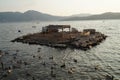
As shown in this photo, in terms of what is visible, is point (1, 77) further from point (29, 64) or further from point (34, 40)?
point (34, 40)

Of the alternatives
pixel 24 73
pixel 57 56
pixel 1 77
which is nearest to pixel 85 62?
pixel 57 56

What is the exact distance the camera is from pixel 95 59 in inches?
2510

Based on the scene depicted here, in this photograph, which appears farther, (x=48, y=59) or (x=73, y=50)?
(x=73, y=50)

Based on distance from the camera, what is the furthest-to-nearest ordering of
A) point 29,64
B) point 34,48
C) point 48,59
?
point 34,48
point 48,59
point 29,64

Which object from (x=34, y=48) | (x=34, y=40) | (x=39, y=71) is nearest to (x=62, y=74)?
(x=39, y=71)

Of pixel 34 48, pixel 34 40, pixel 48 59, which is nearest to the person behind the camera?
pixel 48 59

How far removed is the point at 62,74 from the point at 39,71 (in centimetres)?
630

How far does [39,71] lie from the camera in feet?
168

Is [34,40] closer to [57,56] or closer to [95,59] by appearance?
[57,56]

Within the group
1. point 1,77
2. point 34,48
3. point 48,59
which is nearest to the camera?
point 1,77

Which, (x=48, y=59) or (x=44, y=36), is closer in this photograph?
(x=48, y=59)

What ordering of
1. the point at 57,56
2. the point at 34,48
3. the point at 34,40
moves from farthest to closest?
the point at 34,40
the point at 34,48
the point at 57,56

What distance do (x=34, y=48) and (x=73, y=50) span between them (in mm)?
16362

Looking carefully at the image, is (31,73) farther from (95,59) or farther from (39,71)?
(95,59)
